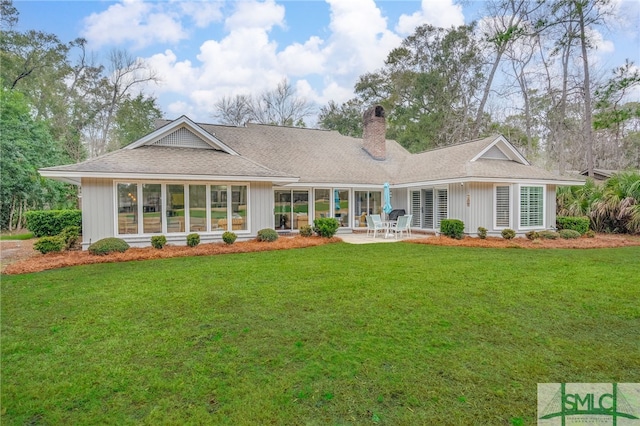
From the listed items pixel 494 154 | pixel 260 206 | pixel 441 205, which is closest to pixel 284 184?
pixel 260 206

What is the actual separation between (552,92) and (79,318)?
2953 centimetres

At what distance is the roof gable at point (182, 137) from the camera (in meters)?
13.0

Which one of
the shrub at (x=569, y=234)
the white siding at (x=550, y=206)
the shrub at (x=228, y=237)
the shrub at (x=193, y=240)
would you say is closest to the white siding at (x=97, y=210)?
the shrub at (x=193, y=240)

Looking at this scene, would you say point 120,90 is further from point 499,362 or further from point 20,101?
point 499,362

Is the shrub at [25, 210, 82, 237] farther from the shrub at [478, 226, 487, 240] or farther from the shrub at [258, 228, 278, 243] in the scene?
the shrub at [478, 226, 487, 240]

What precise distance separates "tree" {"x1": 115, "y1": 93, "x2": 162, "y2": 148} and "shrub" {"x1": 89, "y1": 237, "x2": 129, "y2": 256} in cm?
2478

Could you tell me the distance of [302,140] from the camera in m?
20.1

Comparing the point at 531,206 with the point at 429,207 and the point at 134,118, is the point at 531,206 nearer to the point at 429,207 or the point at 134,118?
the point at 429,207

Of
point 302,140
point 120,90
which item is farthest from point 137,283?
point 120,90

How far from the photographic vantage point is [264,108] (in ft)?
116

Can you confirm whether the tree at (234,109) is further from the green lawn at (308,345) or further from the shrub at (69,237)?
the green lawn at (308,345)

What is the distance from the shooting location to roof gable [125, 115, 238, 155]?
1300cm

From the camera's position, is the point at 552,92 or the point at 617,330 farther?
the point at 552,92

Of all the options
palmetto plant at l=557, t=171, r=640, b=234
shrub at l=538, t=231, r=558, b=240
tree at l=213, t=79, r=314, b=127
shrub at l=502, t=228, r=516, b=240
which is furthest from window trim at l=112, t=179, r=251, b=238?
tree at l=213, t=79, r=314, b=127
